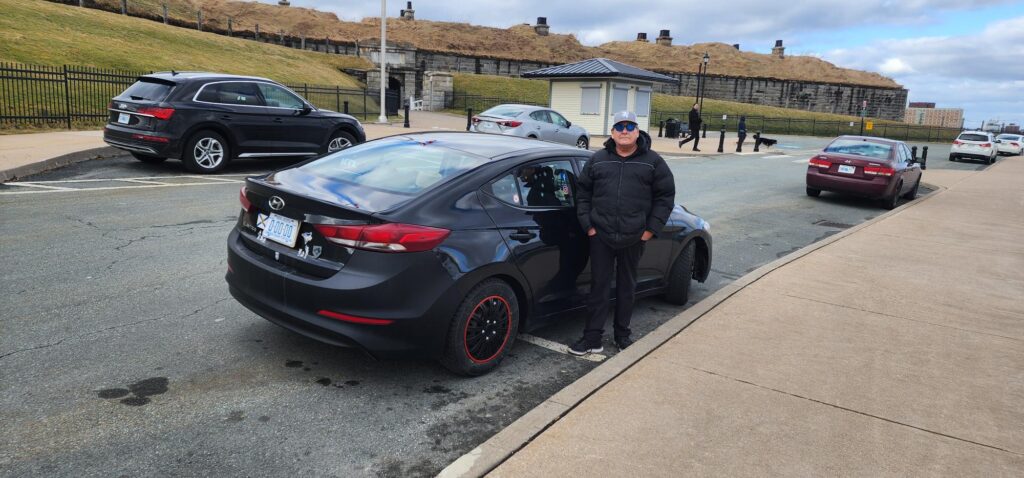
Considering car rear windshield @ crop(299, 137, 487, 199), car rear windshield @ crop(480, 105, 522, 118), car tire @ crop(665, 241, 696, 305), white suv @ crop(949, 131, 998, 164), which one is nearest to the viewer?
car rear windshield @ crop(299, 137, 487, 199)

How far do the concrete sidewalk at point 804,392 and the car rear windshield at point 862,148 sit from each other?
23.8 ft

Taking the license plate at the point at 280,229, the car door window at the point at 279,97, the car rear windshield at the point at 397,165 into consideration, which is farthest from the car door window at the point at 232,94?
the license plate at the point at 280,229

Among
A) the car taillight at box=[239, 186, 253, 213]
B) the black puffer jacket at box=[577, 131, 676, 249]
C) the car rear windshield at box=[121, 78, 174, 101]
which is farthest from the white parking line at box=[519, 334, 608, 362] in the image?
the car rear windshield at box=[121, 78, 174, 101]

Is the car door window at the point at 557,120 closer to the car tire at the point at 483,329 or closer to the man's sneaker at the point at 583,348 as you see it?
the man's sneaker at the point at 583,348

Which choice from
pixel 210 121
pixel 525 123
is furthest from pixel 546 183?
pixel 525 123

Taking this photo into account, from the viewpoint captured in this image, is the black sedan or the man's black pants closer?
the black sedan

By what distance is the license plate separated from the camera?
3.88 metres

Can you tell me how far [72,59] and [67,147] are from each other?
46.3 ft

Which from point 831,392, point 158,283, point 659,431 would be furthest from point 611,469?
point 158,283

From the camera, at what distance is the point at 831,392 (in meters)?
4.10

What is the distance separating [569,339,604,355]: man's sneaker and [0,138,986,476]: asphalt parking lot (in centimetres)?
6

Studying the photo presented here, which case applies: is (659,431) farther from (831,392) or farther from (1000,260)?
(1000,260)

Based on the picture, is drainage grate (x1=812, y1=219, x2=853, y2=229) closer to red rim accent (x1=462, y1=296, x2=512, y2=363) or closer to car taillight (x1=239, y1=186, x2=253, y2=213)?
red rim accent (x1=462, y1=296, x2=512, y2=363)

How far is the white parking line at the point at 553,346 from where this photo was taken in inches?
185
